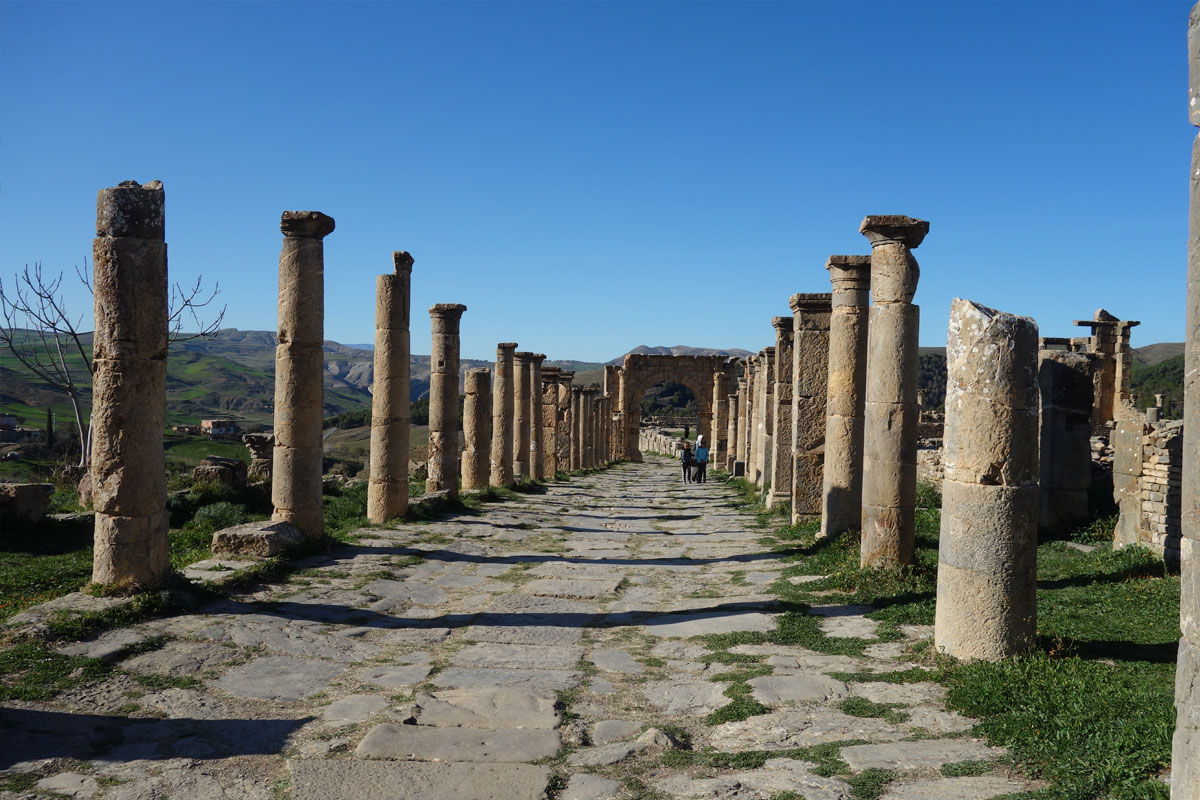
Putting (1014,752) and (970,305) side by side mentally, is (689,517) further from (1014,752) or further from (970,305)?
(1014,752)

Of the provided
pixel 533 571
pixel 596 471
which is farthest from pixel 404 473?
pixel 596 471

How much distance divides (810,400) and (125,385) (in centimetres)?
962

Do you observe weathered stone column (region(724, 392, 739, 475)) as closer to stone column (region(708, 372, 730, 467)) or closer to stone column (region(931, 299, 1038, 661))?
stone column (region(708, 372, 730, 467))

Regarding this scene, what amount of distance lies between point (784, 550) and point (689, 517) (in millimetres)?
5709

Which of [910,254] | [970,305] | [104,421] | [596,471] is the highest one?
[910,254]

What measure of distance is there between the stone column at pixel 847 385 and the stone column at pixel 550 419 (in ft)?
57.2

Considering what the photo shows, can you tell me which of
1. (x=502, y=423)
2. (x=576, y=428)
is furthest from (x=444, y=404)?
(x=576, y=428)

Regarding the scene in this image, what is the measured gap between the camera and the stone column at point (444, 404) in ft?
55.7

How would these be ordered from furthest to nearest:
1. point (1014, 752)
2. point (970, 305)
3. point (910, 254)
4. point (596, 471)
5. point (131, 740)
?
point (596, 471) < point (910, 254) < point (970, 305) < point (131, 740) < point (1014, 752)

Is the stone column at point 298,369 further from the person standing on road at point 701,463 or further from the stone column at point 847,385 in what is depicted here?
the person standing on road at point 701,463

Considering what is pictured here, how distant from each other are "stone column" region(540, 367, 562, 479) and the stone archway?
63.3ft

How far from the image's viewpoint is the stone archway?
168 ft

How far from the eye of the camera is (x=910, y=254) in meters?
9.55

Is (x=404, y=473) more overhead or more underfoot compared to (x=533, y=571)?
more overhead
